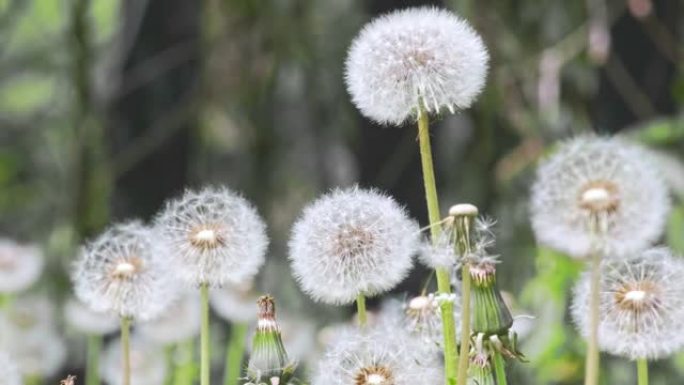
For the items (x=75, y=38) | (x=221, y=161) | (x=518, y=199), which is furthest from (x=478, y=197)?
(x=75, y=38)

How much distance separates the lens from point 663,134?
189cm

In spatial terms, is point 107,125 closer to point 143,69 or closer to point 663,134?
point 143,69

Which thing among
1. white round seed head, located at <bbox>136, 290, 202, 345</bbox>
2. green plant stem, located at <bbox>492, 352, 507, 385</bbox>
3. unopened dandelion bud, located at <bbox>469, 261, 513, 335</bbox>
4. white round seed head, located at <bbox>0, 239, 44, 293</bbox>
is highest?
white round seed head, located at <bbox>0, 239, 44, 293</bbox>

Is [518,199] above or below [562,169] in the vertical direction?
above

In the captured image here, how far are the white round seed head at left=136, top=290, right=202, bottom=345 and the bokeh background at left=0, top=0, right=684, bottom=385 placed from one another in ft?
Result: 2.78

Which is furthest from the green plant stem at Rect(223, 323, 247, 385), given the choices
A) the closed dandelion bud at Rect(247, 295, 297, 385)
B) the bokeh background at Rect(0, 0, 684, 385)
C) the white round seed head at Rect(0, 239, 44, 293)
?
the bokeh background at Rect(0, 0, 684, 385)

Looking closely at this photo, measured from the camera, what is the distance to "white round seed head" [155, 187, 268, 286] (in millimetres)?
739

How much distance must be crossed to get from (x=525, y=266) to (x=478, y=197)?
0.16m

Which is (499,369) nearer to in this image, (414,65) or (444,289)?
(444,289)

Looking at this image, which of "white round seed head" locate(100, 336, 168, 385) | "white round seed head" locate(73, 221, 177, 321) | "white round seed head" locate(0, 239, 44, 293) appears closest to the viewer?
"white round seed head" locate(73, 221, 177, 321)

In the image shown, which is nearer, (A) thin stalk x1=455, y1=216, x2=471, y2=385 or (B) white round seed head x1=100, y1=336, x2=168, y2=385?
(A) thin stalk x1=455, y1=216, x2=471, y2=385

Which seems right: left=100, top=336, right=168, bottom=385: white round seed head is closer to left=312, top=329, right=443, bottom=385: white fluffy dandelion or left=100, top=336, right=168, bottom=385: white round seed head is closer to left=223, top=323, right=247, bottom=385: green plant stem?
left=223, top=323, right=247, bottom=385: green plant stem

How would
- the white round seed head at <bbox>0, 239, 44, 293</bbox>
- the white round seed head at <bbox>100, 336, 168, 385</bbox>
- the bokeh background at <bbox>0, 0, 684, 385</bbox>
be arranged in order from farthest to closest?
the bokeh background at <bbox>0, 0, 684, 385</bbox>
the white round seed head at <bbox>0, 239, 44, 293</bbox>
the white round seed head at <bbox>100, 336, 168, 385</bbox>

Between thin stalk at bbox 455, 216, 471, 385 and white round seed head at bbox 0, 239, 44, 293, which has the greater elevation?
white round seed head at bbox 0, 239, 44, 293
